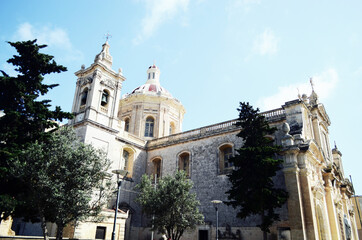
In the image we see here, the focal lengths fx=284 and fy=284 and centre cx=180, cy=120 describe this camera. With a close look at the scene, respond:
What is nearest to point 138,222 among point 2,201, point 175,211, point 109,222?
point 109,222

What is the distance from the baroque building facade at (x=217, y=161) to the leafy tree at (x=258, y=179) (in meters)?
1.31

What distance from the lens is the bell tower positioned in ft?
68.3

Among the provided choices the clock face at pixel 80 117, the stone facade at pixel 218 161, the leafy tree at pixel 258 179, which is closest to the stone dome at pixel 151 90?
the stone facade at pixel 218 161

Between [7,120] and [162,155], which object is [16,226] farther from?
[162,155]

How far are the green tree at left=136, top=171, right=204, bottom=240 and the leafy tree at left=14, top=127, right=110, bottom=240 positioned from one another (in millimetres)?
3801

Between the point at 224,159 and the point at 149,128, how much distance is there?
11.2 meters

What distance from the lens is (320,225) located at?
16.2m

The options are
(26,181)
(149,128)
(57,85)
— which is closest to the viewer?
(26,181)

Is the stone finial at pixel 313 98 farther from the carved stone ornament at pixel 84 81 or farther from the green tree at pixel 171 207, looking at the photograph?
the carved stone ornament at pixel 84 81

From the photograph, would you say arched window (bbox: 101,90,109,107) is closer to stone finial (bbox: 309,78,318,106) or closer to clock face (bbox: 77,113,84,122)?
clock face (bbox: 77,113,84,122)

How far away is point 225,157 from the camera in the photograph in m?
Result: 20.3

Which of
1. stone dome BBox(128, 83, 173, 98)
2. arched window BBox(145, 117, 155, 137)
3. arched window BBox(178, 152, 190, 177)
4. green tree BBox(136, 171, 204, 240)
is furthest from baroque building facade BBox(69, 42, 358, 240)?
stone dome BBox(128, 83, 173, 98)

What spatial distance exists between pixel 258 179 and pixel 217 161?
607cm

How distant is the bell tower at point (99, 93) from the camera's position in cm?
2081
